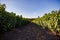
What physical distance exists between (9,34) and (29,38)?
146 cm

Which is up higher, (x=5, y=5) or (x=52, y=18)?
(x=5, y=5)

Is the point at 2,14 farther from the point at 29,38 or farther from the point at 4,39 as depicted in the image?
the point at 29,38

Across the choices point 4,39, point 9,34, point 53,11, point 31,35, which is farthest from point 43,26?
point 4,39

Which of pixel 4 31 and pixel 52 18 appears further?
pixel 52 18

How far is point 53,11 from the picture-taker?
12102 mm

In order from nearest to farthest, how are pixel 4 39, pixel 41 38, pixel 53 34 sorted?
pixel 4 39
pixel 41 38
pixel 53 34

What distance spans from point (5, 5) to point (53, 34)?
4.19 meters

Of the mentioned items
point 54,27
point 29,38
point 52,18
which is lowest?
point 29,38

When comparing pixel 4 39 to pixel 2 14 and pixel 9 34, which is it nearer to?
pixel 9 34

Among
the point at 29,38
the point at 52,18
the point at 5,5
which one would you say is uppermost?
the point at 5,5

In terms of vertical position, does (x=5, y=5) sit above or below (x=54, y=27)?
above

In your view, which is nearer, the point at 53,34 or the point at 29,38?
the point at 29,38

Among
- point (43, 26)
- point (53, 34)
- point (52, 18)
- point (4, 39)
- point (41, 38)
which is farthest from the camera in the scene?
point (43, 26)

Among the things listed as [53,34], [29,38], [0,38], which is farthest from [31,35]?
[0,38]
